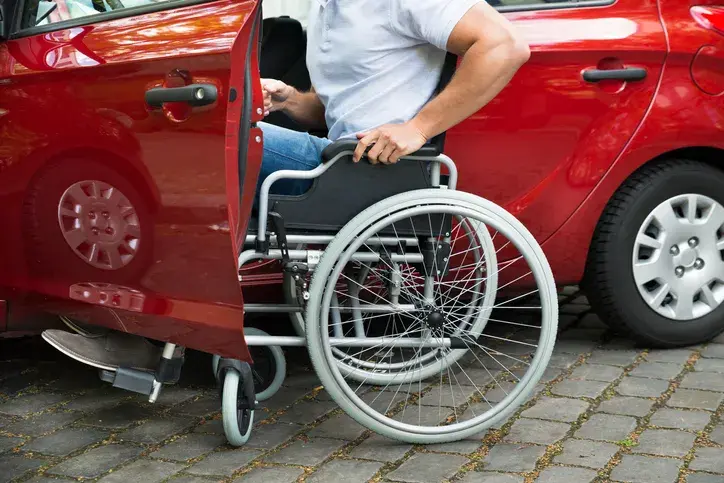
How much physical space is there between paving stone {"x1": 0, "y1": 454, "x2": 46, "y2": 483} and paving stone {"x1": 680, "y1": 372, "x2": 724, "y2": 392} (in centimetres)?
217

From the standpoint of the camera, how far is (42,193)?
3383 millimetres

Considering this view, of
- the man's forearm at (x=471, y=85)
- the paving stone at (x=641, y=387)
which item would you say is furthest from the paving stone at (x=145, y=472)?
the paving stone at (x=641, y=387)

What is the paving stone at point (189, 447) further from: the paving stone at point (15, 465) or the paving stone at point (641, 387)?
the paving stone at point (641, 387)

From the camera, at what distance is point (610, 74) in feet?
13.3

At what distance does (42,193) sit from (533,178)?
1710 millimetres

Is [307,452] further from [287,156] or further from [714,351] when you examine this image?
[714,351]

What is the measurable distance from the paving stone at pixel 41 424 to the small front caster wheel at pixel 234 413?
2.05 ft

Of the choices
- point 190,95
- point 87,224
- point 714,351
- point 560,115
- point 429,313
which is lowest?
point 714,351

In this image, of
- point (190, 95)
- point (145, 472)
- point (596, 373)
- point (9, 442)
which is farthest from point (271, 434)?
point (596, 373)

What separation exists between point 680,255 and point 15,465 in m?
2.45

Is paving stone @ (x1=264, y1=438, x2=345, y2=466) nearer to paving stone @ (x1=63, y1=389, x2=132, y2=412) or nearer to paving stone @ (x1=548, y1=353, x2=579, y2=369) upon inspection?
paving stone @ (x1=63, y1=389, x2=132, y2=412)

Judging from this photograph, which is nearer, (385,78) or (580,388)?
(385,78)

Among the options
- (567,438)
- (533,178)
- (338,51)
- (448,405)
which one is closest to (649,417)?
(567,438)

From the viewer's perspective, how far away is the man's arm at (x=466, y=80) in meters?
3.38
